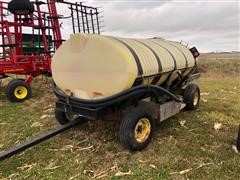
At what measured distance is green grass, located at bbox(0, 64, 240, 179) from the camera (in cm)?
396

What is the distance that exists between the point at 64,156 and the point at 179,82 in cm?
320

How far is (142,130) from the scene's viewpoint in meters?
4.68

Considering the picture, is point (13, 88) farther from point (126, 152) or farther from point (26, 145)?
point (126, 152)

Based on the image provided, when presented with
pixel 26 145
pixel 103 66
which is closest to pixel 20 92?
pixel 26 145

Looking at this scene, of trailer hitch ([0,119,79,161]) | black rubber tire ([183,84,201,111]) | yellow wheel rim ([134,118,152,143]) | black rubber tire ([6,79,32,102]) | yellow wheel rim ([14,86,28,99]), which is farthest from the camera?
yellow wheel rim ([14,86,28,99])

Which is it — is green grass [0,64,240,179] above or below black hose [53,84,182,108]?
below

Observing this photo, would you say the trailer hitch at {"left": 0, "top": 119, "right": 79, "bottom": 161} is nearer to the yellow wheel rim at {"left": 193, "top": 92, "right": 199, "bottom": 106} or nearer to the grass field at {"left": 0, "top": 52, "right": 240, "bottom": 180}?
the grass field at {"left": 0, "top": 52, "right": 240, "bottom": 180}

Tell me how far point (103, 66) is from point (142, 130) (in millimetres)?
1324

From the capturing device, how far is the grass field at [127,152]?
3.95 meters

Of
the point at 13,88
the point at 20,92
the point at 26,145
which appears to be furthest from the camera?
the point at 20,92

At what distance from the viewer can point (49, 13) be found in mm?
10812

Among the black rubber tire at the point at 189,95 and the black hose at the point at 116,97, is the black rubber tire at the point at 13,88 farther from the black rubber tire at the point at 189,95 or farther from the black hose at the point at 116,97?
the black rubber tire at the point at 189,95

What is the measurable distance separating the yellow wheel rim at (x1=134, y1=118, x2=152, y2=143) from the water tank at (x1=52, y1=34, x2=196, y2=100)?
2.25ft

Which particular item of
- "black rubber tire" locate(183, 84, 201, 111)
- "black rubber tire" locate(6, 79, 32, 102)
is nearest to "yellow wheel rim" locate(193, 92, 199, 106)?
"black rubber tire" locate(183, 84, 201, 111)
